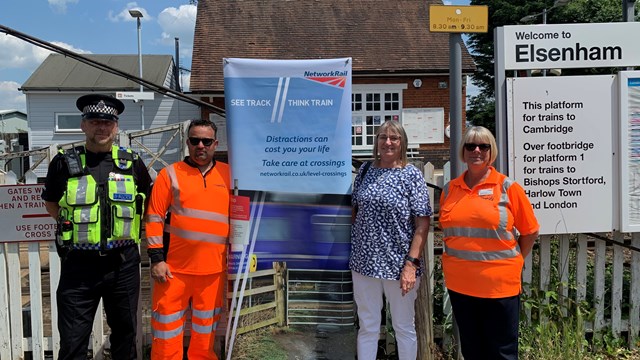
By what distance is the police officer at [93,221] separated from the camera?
298cm

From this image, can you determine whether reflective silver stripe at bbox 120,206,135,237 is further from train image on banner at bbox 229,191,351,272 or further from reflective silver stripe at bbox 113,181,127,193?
train image on banner at bbox 229,191,351,272

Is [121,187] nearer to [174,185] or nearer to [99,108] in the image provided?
[174,185]

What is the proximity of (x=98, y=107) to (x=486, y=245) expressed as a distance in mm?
2579

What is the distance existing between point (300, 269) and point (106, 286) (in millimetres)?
1297

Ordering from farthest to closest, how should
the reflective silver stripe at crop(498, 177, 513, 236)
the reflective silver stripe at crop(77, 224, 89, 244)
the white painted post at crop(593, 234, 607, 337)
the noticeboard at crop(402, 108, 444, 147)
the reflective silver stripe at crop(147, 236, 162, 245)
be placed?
the noticeboard at crop(402, 108, 444, 147) → the white painted post at crop(593, 234, 607, 337) → the reflective silver stripe at crop(147, 236, 162, 245) → the reflective silver stripe at crop(77, 224, 89, 244) → the reflective silver stripe at crop(498, 177, 513, 236)

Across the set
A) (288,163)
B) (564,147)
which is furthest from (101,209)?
(564,147)

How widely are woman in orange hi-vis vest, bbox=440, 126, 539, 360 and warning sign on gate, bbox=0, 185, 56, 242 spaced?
3.00 metres

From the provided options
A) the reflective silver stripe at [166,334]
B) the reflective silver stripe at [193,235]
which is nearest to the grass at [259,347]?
the reflective silver stripe at [166,334]

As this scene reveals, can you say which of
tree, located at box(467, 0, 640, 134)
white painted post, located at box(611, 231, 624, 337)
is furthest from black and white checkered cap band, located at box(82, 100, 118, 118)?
tree, located at box(467, 0, 640, 134)

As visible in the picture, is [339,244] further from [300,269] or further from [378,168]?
[378,168]

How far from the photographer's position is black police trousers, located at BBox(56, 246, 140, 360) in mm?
3031

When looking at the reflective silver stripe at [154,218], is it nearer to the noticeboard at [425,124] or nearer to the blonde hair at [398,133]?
the blonde hair at [398,133]

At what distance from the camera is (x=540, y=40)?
3746mm

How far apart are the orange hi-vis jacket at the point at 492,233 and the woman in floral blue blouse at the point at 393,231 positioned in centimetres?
28
